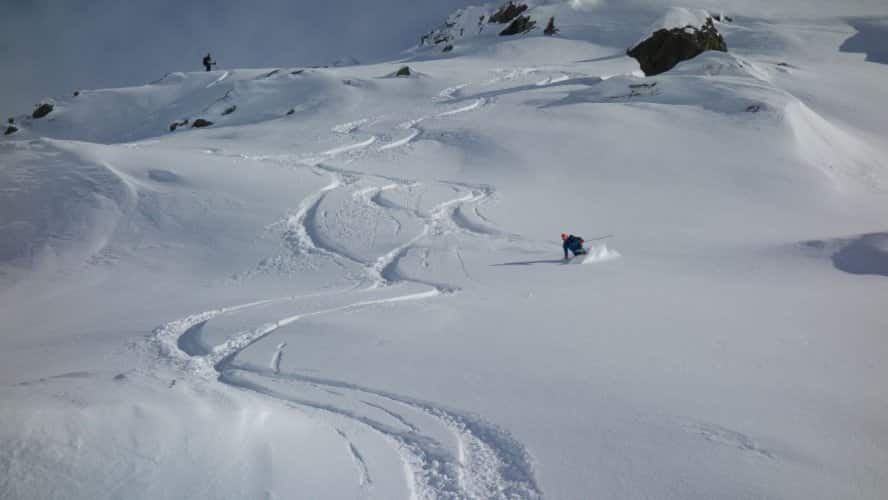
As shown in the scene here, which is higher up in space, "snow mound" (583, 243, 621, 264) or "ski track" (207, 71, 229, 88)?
"ski track" (207, 71, 229, 88)

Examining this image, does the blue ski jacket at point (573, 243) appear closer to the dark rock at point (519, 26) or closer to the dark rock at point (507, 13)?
the dark rock at point (519, 26)

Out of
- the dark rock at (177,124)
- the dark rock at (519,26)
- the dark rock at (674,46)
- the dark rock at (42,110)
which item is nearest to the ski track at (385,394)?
the dark rock at (177,124)

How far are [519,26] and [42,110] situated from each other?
48.2 meters

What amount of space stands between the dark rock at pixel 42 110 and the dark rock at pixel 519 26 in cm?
4611

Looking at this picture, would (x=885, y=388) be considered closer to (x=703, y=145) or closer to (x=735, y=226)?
(x=735, y=226)

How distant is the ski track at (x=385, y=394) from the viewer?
4.23 meters

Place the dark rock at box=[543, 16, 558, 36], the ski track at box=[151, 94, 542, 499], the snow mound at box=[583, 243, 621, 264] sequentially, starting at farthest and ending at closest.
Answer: the dark rock at box=[543, 16, 558, 36]
the snow mound at box=[583, 243, 621, 264]
the ski track at box=[151, 94, 542, 499]

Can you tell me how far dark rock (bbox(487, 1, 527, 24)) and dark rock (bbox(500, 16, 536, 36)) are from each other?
412 centimetres

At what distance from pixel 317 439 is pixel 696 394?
150 inches

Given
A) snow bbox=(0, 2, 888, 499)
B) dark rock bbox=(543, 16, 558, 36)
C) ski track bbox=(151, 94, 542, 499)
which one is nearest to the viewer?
snow bbox=(0, 2, 888, 499)

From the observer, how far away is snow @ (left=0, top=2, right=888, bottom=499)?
407cm

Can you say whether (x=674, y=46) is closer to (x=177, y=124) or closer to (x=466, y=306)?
(x=466, y=306)

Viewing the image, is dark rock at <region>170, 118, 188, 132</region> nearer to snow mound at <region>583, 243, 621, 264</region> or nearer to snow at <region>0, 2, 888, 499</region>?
snow at <region>0, 2, 888, 499</region>

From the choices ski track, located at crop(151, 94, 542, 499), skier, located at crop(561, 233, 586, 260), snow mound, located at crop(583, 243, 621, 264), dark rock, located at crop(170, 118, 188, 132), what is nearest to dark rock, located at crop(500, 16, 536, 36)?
dark rock, located at crop(170, 118, 188, 132)
